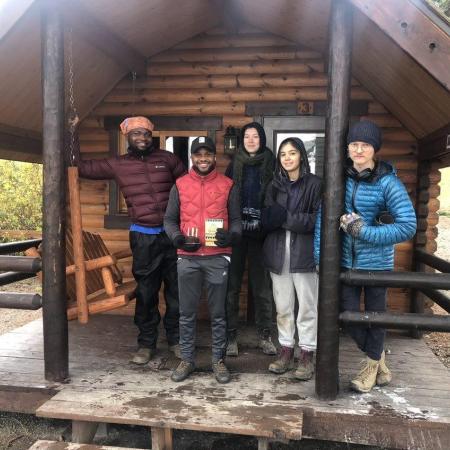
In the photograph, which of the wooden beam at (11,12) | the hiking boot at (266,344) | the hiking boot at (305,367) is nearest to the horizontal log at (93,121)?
the wooden beam at (11,12)

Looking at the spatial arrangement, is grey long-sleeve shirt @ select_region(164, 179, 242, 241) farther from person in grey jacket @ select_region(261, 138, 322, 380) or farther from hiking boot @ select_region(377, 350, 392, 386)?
hiking boot @ select_region(377, 350, 392, 386)

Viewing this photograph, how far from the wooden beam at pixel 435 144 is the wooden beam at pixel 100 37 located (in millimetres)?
3275

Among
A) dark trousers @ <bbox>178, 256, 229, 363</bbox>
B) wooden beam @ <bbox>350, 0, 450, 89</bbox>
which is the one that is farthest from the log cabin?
dark trousers @ <bbox>178, 256, 229, 363</bbox>

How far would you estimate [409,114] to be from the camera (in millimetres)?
4633

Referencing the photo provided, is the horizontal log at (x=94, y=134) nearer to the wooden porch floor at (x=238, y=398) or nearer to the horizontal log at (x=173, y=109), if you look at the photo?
the horizontal log at (x=173, y=109)

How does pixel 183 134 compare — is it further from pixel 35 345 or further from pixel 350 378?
pixel 350 378

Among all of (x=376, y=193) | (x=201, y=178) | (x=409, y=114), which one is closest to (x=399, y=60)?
(x=409, y=114)

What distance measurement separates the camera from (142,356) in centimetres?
394

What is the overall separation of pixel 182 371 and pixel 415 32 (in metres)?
2.96

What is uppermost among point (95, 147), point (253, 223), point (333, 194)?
point (95, 147)

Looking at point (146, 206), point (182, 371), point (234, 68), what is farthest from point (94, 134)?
point (182, 371)

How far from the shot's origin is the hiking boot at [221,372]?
3.54 m

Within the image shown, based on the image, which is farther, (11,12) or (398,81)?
(398,81)

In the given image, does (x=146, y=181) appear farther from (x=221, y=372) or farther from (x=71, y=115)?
(x=221, y=372)
